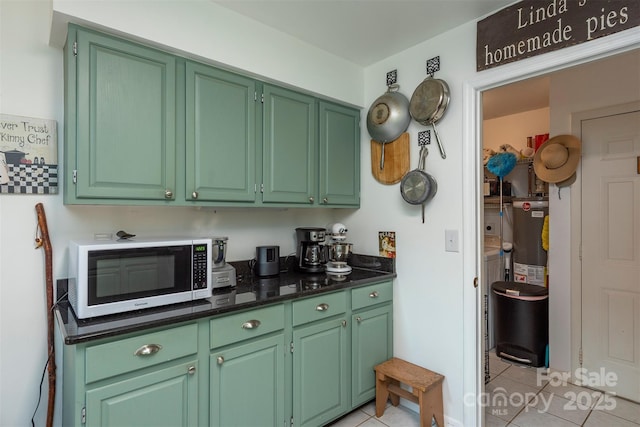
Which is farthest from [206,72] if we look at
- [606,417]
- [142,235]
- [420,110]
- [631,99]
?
[606,417]

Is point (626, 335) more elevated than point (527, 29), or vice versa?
point (527, 29)

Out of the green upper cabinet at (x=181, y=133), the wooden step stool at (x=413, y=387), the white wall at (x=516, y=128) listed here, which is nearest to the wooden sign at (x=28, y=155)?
the green upper cabinet at (x=181, y=133)

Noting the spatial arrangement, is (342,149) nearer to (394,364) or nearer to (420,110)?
(420,110)

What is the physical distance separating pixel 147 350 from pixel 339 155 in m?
1.67

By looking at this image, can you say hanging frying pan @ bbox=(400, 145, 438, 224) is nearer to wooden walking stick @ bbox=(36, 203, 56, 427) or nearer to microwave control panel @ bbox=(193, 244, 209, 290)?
microwave control panel @ bbox=(193, 244, 209, 290)

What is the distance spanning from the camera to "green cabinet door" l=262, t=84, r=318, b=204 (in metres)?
2.04

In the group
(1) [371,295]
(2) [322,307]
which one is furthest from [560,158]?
(2) [322,307]

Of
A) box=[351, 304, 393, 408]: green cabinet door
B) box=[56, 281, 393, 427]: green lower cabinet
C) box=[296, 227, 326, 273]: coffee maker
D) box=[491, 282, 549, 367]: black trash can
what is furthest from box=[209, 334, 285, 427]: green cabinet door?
box=[491, 282, 549, 367]: black trash can

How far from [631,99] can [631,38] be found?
1302 millimetres

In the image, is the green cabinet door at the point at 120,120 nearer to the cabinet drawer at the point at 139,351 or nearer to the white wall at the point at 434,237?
the cabinet drawer at the point at 139,351

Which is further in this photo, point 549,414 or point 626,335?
point 626,335

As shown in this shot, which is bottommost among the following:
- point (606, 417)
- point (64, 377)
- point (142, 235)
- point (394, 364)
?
point (606, 417)

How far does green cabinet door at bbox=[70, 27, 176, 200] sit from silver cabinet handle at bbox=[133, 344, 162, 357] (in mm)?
673

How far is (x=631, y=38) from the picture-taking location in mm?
1440
